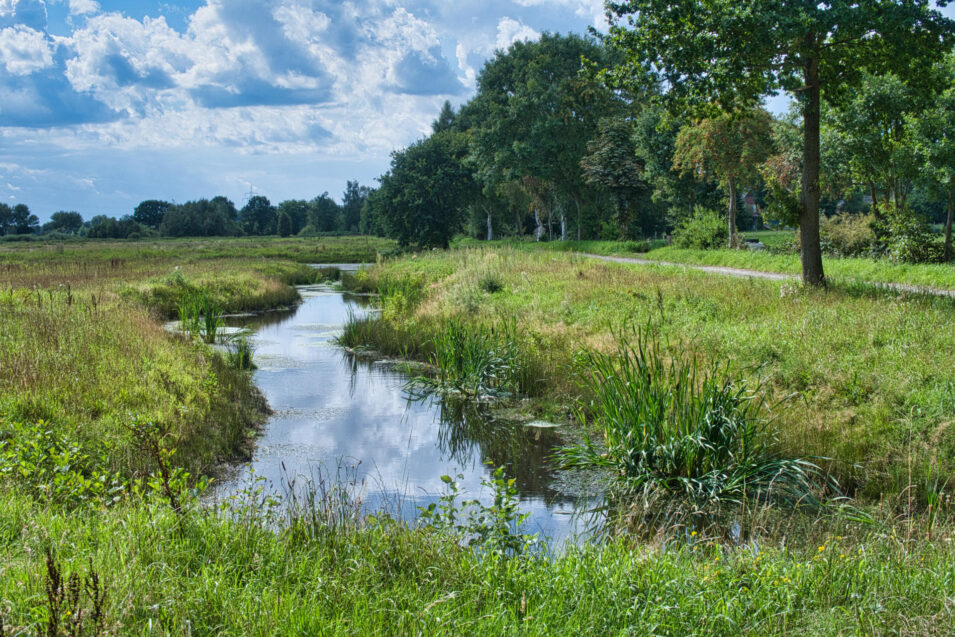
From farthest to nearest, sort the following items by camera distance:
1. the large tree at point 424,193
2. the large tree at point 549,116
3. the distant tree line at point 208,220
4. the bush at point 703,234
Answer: the distant tree line at point 208,220
the large tree at point 424,193
the large tree at point 549,116
the bush at point 703,234

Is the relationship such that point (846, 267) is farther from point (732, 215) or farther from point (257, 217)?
point (257, 217)

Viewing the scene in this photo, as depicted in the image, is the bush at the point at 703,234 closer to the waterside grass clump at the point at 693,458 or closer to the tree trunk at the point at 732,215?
the tree trunk at the point at 732,215

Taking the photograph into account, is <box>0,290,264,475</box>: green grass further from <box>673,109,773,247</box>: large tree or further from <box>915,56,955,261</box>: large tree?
<box>673,109,773,247</box>: large tree

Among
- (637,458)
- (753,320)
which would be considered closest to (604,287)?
(753,320)

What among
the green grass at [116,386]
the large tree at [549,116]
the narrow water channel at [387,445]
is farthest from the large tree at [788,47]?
the large tree at [549,116]

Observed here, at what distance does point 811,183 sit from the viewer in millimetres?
14234

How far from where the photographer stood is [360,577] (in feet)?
14.0

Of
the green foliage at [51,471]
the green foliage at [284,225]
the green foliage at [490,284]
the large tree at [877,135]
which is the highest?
the green foliage at [284,225]

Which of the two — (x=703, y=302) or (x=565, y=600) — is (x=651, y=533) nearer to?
(x=565, y=600)

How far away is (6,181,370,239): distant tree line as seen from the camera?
106625mm

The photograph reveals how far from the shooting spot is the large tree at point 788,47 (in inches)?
494

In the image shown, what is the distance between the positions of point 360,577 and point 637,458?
3.83 m

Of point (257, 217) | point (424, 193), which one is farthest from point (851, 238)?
point (257, 217)

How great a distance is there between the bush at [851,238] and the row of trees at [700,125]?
1.02 metres
